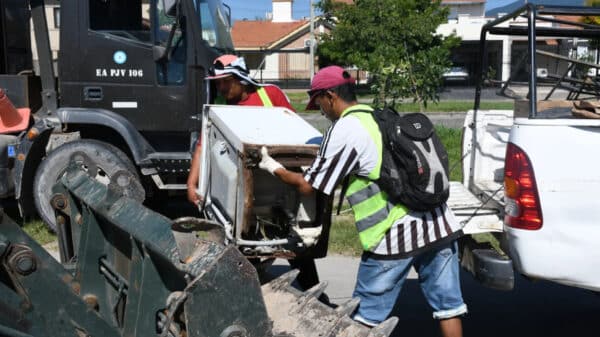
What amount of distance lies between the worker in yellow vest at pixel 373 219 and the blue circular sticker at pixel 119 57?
4373 mm

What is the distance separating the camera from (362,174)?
12.1 feet

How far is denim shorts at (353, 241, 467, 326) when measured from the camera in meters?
3.76

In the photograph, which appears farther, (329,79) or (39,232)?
(39,232)

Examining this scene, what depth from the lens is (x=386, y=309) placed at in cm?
379

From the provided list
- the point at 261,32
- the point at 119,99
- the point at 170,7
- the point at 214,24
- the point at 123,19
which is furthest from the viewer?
the point at 261,32

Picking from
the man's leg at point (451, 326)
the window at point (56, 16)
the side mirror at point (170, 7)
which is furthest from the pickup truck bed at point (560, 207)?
the window at point (56, 16)

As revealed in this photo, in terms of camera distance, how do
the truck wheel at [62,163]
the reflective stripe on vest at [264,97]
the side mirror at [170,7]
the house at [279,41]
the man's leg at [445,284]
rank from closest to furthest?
the man's leg at [445,284] < the reflective stripe on vest at [264,97] < the side mirror at [170,7] < the truck wheel at [62,163] < the house at [279,41]

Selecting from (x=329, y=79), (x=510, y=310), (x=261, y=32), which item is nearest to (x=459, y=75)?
(x=261, y=32)

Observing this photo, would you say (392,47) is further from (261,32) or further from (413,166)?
(261,32)

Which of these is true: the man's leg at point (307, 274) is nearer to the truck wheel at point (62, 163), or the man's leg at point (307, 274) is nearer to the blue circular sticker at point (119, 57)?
the truck wheel at point (62, 163)

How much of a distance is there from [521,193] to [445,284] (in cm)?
61

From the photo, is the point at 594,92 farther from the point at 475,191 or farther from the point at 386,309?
the point at 386,309

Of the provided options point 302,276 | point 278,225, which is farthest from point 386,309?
point 302,276

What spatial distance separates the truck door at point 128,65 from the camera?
7.68 metres
